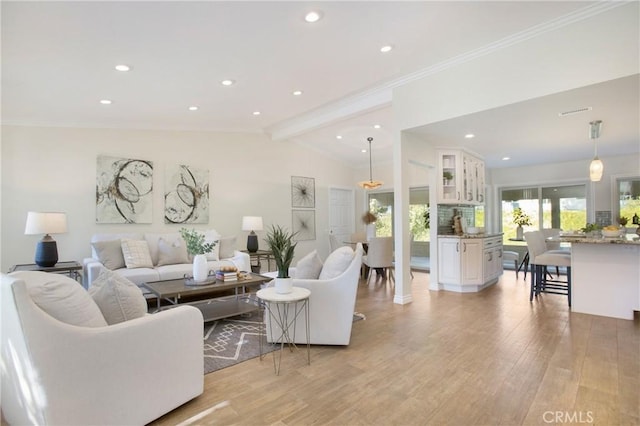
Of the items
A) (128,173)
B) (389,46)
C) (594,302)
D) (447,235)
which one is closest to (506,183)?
(447,235)

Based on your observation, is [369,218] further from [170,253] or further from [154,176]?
[154,176]

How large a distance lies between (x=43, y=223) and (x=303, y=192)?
4622 mm

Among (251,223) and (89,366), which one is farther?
(251,223)

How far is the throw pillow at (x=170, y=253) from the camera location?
191 inches

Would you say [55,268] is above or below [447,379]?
above

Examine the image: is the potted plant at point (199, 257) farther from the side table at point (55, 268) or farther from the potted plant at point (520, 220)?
the potted plant at point (520, 220)

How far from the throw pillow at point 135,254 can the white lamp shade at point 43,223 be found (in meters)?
0.76

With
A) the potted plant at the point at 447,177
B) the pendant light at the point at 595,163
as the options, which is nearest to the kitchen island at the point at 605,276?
the pendant light at the point at 595,163

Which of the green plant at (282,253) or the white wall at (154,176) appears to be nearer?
the green plant at (282,253)

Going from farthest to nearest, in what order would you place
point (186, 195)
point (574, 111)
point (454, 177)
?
point (186, 195) → point (454, 177) → point (574, 111)

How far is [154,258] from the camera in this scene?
4934 millimetres

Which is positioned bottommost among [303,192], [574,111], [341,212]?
[341,212]

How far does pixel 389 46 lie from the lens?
3.36 meters

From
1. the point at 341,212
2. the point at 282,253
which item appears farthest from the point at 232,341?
the point at 341,212
